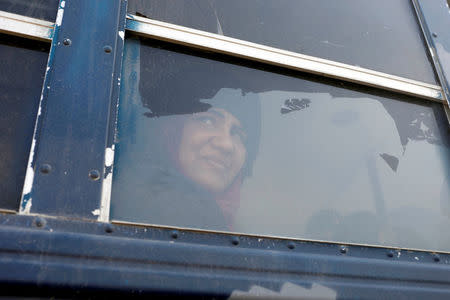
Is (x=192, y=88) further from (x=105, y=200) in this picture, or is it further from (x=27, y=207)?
(x=27, y=207)

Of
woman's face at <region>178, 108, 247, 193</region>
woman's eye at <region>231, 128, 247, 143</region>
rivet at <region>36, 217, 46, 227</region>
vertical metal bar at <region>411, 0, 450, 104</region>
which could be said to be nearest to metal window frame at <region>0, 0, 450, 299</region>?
rivet at <region>36, 217, 46, 227</region>

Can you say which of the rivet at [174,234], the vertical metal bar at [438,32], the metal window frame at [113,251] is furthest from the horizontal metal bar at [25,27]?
the vertical metal bar at [438,32]

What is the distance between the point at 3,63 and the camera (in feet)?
3.00

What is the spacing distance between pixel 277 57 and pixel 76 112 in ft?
1.93

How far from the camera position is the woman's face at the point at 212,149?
0.97m

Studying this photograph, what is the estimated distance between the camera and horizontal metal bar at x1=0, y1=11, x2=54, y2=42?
0.93 m

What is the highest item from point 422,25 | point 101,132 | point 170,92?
point 422,25

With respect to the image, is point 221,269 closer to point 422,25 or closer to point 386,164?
point 386,164

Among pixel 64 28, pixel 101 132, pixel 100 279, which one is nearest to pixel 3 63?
pixel 64 28

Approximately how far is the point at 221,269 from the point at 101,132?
1.20 feet

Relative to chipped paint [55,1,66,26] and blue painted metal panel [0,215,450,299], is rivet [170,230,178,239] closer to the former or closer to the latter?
blue painted metal panel [0,215,450,299]

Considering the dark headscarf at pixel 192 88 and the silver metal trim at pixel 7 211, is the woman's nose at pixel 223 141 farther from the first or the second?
the silver metal trim at pixel 7 211

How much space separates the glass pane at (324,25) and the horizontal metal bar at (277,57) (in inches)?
1.1

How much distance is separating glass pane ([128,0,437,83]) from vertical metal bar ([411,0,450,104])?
26 millimetres
